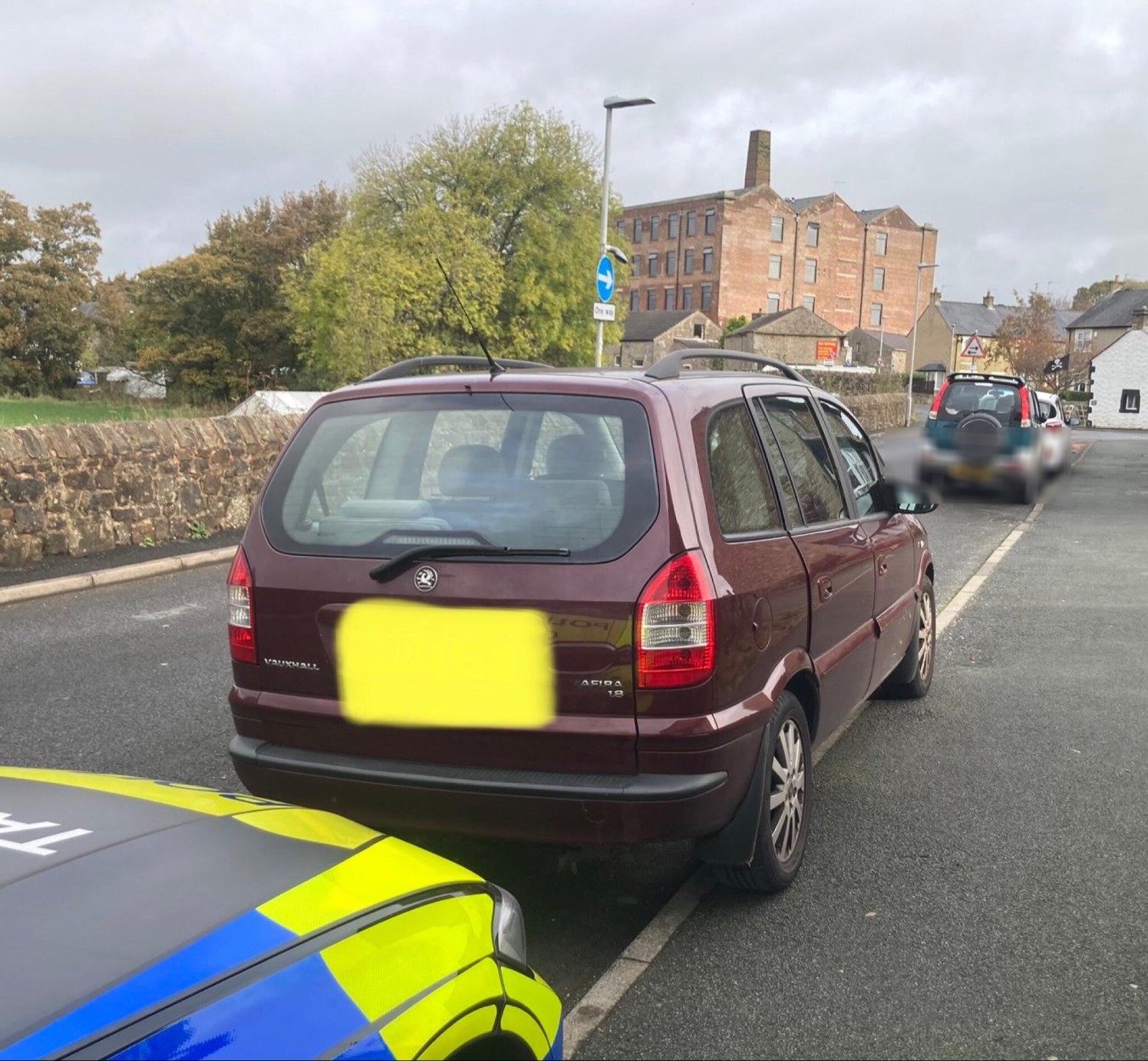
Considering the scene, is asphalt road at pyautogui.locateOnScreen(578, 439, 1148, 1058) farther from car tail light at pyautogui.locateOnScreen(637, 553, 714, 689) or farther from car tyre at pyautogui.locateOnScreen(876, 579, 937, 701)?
car tail light at pyautogui.locateOnScreen(637, 553, 714, 689)

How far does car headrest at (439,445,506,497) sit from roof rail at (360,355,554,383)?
1.48 feet

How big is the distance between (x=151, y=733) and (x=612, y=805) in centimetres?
311

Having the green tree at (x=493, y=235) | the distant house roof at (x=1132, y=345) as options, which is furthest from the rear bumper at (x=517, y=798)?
the green tree at (x=493, y=235)

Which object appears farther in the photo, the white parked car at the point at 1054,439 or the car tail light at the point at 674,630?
the car tail light at the point at 674,630

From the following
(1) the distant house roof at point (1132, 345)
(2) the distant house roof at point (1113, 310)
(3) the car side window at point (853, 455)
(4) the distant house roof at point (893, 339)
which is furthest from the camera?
(4) the distant house roof at point (893, 339)

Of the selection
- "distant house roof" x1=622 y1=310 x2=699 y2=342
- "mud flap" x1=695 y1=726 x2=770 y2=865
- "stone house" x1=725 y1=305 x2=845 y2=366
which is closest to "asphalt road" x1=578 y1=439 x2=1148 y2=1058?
"mud flap" x1=695 y1=726 x2=770 y2=865

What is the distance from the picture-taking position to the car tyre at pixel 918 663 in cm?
606

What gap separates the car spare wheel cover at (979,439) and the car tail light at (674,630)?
67.0 inches

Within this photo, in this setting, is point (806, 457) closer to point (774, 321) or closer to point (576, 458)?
point (576, 458)

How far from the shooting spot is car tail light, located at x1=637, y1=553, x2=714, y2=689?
3.16 meters

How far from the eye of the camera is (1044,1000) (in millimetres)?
3104

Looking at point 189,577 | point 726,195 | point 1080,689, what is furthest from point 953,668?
point 726,195

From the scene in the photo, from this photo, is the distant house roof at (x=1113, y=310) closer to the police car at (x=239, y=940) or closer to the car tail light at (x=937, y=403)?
the car tail light at (x=937, y=403)

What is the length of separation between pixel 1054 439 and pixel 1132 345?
1.69m
